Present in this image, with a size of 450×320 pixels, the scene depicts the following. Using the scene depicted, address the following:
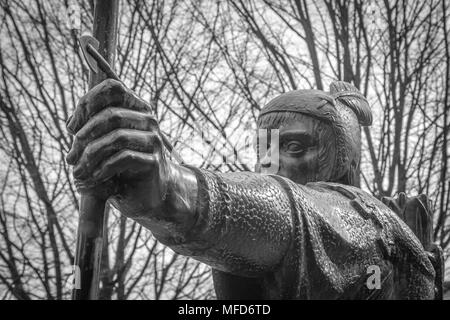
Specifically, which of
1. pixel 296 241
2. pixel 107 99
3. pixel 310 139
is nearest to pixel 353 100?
pixel 310 139

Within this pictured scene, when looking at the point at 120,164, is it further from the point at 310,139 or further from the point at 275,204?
the point at 310,139

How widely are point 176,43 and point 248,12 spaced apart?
0.96 m

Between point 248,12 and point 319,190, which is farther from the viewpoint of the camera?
point 248,12

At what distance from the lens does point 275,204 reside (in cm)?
159

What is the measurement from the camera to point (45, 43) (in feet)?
24.9

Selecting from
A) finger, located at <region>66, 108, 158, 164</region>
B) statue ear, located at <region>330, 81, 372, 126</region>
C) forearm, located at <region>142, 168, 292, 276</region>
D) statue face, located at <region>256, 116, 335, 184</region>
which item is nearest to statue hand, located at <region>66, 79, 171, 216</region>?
finger, located at <region>66, 108, 158, 164</region>

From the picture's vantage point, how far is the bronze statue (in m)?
1.25

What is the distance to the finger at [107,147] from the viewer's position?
1.22m

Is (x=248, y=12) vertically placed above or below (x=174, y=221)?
above

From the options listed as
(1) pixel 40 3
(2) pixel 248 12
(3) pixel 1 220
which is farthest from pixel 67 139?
(2) pixel 248 12

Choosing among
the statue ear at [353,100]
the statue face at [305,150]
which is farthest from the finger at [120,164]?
the statue ear at [353,100]

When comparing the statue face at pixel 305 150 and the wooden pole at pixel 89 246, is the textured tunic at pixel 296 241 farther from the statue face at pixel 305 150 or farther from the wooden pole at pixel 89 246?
the wooden pole at pixel 89 246

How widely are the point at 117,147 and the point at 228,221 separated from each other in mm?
369
